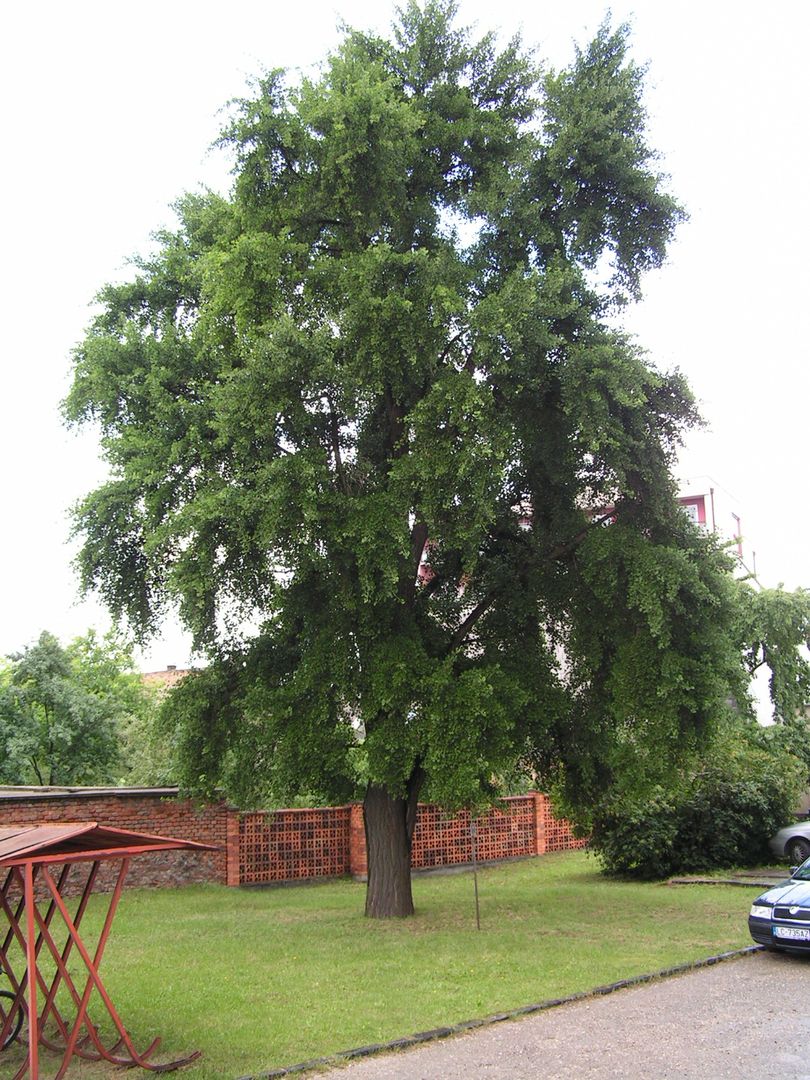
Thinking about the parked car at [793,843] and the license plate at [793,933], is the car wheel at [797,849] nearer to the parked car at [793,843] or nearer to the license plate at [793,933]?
the parked car at [793,843]

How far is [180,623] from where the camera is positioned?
14508 millimetres

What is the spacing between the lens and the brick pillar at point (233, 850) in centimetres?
1933

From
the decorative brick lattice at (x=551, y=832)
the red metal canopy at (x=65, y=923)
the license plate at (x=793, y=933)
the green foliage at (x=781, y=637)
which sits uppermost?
the green foliage at (x=781, y=637)

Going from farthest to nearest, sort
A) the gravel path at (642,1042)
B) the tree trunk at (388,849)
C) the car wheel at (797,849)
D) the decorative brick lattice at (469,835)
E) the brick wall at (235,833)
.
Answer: the decorative brick lattice at (469,835), the car wheel at (797,849), the brick wall at (235,833), the tree trunk at (388,849), the gravel path at (642,1042)

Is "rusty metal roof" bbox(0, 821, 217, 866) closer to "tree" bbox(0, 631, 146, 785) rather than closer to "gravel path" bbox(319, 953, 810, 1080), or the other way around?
"gravel path" bbox(319, 953, 810, 1080)

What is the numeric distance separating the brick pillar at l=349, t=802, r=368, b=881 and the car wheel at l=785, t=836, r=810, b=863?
9074 mm

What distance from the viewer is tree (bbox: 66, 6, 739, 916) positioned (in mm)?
12953

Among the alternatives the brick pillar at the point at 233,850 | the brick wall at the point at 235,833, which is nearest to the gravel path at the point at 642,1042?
the brick wall at the point at 235,833

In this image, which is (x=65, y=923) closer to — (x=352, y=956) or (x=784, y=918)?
(x=352, y=956)

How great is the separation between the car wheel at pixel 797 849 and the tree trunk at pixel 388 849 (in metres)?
9.43

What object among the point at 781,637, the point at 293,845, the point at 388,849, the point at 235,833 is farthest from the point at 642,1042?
the point at 781,637

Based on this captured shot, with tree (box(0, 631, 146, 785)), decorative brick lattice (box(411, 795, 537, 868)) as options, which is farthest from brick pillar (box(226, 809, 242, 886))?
tree (box(0, 631, 146, 785))

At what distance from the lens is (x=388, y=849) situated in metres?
15.1

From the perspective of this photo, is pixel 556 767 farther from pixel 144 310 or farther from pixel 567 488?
pixel 144 310
